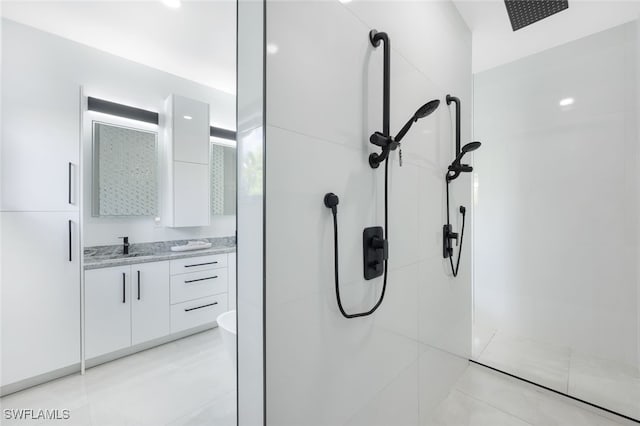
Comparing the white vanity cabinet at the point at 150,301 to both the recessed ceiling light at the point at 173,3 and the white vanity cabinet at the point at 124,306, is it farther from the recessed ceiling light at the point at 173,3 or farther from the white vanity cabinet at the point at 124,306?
the recessed ceiling light at the point at 173,3

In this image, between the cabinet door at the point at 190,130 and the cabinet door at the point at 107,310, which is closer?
the cabinet door at the point at 107,310

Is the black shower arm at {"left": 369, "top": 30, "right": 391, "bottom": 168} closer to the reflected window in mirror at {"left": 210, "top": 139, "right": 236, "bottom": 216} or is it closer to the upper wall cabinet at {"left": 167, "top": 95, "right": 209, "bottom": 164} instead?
the upper wall cabinet at {"left": 167, "top": 95, "right": 209, "bottom": 164}

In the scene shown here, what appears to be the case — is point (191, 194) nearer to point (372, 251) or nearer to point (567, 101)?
point (372, 251)

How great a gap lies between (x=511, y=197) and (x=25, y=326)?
3.57 meters

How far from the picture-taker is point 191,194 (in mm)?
3123

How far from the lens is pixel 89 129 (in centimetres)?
265

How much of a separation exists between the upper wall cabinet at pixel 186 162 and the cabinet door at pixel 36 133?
2.69 ft

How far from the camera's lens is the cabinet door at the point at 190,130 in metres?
2.97

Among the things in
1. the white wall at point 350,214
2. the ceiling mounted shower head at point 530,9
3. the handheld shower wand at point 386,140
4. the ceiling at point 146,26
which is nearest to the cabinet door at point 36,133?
the ceiling at point 146,26

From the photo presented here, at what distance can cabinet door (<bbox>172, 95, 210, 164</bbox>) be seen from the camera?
117 inches

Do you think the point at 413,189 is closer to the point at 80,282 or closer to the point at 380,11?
the point at 380,11

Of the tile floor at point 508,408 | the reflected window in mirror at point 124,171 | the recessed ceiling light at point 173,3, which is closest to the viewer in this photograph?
the tile floor at point 508,408

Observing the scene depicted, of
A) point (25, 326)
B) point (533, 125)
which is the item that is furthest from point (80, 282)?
point (533, 125)

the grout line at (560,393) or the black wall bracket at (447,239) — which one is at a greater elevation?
the black wall bracket at (447,239)
